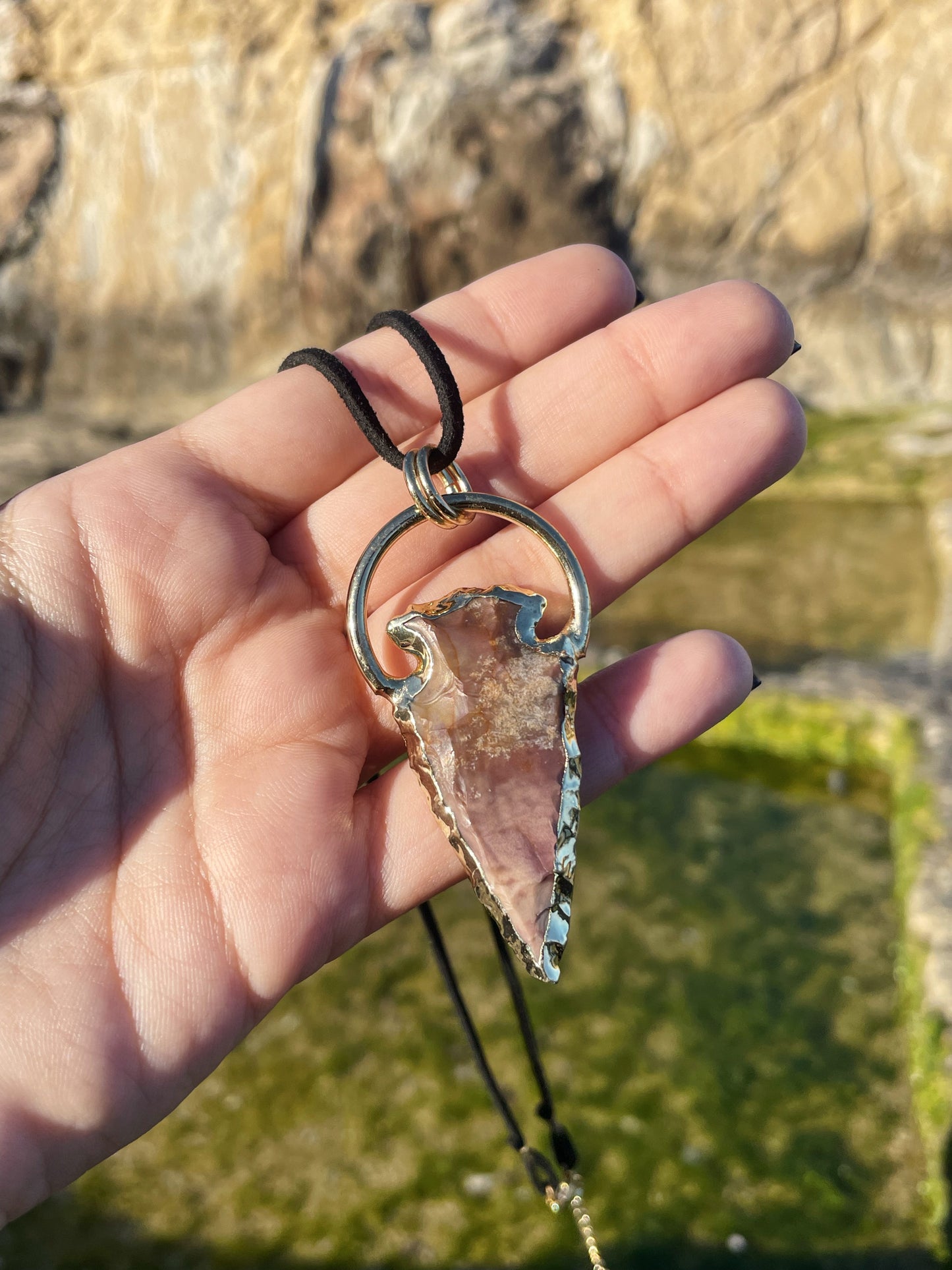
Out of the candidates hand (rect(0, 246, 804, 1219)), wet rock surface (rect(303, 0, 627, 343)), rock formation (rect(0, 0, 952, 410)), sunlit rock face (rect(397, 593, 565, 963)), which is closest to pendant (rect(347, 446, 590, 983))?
sunlit rock face (rect(397, 593, 565, 963))

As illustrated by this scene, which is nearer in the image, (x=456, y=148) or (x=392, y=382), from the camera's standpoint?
(x=392, y=382)

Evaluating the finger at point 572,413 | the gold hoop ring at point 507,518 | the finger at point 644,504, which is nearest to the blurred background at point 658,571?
the finger at point 644,504

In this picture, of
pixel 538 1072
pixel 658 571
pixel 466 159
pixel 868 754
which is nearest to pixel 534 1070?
pixel 538 1072

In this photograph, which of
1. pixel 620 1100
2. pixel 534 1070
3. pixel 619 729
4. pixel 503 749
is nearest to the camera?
pixel 503 749

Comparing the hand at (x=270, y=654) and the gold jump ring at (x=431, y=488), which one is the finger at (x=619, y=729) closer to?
the hand at (x=270, y=654)

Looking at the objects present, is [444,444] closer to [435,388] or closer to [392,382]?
[435,388]

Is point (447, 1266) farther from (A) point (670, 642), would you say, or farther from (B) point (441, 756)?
(A) point (670, 642)

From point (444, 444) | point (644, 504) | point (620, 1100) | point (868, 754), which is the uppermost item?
point (444, 444)

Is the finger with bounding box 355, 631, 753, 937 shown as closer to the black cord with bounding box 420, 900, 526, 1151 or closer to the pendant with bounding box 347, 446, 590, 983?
the pendant with bounding box 347, 446, 590, 983
